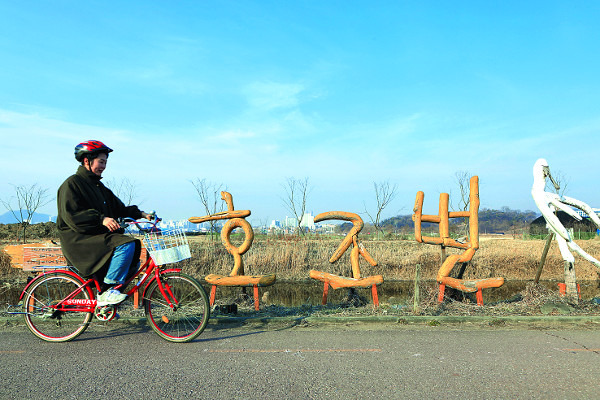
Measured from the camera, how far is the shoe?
501 centimetres

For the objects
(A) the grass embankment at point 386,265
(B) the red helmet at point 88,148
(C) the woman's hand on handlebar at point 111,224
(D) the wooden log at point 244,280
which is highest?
(B) the red helmet at point 88,148

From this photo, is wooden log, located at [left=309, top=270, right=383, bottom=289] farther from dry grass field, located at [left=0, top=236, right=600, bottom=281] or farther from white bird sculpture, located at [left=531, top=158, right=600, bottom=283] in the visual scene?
dry grass field, located at [left=0, top=236, right=600, bottom=281]

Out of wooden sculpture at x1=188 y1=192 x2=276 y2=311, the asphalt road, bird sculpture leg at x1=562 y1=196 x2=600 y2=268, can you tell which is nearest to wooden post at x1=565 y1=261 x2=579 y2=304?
bird sculpture leg at x1=562 y1=196 x2=600 y2=268

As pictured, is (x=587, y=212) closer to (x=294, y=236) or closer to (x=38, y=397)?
(x=38, y=397)

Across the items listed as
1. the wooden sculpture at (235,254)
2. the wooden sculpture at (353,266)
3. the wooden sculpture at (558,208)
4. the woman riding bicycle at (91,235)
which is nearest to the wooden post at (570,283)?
the wooden sculpture at (558,208)

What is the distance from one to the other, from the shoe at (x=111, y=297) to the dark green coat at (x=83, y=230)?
0.94ft

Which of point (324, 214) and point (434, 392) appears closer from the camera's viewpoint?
point (434, 392)

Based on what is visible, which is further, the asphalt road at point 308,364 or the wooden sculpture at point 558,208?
the wooden sculpture at point 558,208

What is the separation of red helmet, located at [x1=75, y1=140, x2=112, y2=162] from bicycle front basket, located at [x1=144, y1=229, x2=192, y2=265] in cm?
111

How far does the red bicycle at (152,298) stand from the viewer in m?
5.09

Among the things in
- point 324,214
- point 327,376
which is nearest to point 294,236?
point 324,214

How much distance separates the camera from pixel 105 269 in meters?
5.16

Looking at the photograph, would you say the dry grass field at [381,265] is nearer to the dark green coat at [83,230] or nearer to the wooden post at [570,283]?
the wooden post at [570,283]

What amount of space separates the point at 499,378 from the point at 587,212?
4.41m
